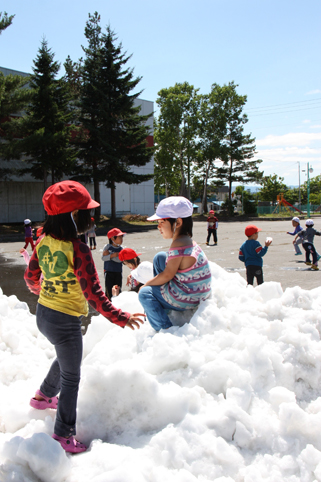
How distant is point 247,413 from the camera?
A: 2.46 metres

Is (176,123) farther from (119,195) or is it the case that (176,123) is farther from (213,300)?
(213,300)

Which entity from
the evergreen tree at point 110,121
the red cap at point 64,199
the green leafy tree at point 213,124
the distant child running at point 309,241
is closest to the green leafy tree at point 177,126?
the green leafy tree at point 213,124

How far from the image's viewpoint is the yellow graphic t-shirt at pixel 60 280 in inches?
92.1

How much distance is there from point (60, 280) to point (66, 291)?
0.26 ft

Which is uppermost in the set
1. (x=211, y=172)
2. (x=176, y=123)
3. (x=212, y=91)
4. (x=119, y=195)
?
(x=212, y=91)

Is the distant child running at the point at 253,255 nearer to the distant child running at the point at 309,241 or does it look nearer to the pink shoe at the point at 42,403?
the pink shoe at the point at 42,403

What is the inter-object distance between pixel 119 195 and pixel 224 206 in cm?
1534

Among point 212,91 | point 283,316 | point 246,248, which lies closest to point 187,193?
point 212,91

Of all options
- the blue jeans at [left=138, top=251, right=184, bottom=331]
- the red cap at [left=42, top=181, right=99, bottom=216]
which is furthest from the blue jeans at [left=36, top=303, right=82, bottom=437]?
the blue jeans at [left=138, top=251, right=184, bottom=331]

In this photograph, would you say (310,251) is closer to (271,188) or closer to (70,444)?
(70,444)

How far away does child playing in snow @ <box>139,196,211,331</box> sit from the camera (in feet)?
10.3

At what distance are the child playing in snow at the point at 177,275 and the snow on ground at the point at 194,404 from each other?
14 centimetres

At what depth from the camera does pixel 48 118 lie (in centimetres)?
2653

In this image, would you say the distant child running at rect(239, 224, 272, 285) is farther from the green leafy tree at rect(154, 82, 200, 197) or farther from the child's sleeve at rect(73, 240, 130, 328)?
the green leafy tree at rect(154, 82, 200, 197)
